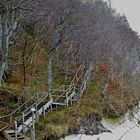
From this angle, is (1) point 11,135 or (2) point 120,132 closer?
Answer: (1) point 11,135

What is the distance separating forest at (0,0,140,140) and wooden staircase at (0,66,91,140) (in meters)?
0.45

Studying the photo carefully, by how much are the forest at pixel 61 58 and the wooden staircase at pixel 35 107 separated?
17.6 inches

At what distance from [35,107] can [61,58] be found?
45.3ft

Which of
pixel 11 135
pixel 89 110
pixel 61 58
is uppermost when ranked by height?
pixel 61 58

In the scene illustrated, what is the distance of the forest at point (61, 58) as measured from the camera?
24.6 metres

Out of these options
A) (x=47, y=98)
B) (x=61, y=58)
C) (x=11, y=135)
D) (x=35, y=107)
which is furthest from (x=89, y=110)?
(x=61, y=58)

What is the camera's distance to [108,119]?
29.2 meters

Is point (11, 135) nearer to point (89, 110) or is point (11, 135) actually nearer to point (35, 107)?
point (35, 107)

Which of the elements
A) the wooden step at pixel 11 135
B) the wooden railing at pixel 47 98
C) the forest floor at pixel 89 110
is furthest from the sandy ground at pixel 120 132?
the wooden step at pixel 11 135

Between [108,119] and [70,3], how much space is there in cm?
850

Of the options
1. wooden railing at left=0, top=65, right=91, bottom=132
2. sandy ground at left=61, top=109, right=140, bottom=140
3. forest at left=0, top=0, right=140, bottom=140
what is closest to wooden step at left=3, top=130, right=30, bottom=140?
wooden railing at left=0, top=65, right=91, bottom=132

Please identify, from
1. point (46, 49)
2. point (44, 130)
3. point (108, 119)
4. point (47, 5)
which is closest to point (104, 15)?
point (46, 49)

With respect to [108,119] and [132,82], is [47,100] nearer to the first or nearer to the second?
[108,119]

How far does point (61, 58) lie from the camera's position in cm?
3641
